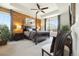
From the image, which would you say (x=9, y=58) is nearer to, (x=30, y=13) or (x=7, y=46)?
(x=7, y=46)

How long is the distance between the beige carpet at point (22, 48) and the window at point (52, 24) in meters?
0.25

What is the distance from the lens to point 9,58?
64.4 inches

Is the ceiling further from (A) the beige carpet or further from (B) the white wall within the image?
(A) the beige carpet

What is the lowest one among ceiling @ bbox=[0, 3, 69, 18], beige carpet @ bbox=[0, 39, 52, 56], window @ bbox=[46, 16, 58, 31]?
beige carpet @ bbox=[0, 39, 52, 56]

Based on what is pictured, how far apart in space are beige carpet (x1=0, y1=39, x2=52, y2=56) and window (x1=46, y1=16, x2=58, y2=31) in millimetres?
247

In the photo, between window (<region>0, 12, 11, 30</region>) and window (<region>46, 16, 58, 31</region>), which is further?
window (<region>46, 16, 58, 31</region>)

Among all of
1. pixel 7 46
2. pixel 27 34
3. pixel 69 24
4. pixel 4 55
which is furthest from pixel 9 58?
pixel 69 24

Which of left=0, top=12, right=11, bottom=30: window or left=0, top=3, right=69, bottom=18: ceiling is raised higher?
Answer: left=0, top=3, right=69, bottom=18: ceiling

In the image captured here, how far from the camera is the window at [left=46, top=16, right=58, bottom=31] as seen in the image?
73.2 inches

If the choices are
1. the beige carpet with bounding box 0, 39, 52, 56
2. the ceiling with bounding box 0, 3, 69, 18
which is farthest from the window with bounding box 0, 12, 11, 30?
the beige carpet with bounding box 0, 39, 52, 56

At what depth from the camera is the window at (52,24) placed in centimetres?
186

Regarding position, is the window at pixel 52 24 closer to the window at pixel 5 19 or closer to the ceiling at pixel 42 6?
the ceiling at pixel 42 6

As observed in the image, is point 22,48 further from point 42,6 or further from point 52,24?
point 42,6

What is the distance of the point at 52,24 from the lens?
193cm
